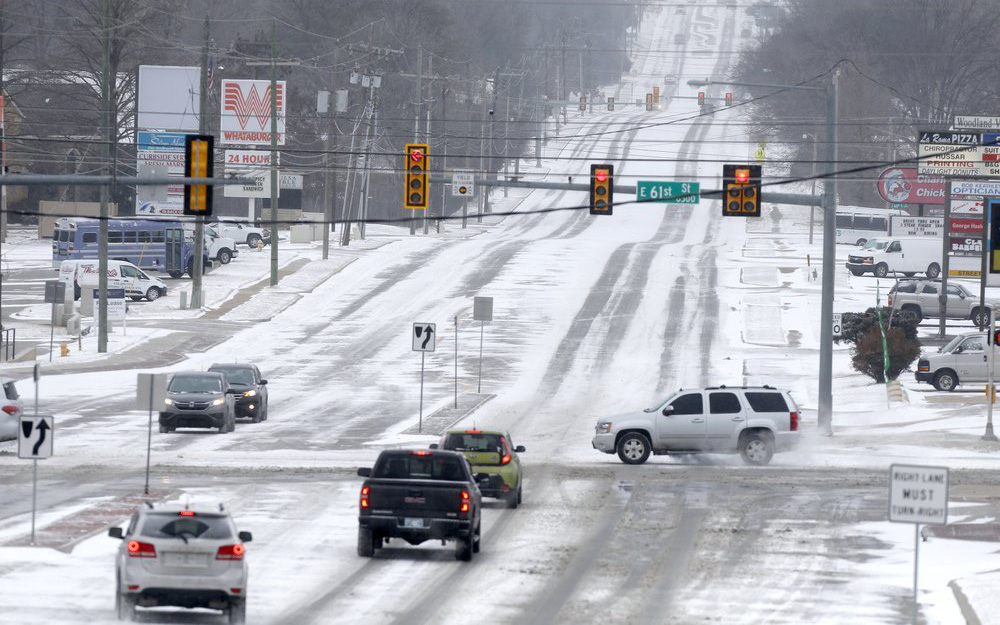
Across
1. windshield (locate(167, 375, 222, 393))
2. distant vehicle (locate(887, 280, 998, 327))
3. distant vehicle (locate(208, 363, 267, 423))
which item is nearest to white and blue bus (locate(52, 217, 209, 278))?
distant vehicle (locate(208, 363, 267, 423))

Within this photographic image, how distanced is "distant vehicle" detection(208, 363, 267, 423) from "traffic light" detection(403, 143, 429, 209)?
21.7 feet

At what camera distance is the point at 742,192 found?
3347cm

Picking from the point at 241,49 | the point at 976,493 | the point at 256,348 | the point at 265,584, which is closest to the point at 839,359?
the point at 256,348

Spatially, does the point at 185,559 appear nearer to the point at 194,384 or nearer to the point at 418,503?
the point at 418,503

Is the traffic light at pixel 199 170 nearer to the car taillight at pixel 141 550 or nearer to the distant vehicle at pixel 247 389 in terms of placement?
the car taillight at pixel 141 550

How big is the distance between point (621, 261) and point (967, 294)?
2027 cm

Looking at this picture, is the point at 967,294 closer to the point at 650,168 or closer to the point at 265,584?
the point at 265,584

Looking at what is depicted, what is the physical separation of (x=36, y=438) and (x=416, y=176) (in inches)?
581

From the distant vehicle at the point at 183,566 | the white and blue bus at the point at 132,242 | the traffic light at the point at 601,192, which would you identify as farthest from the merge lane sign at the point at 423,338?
the white and blue bus at the point at 132,242

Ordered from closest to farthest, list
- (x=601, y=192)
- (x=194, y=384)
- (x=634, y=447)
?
(x=634, y=447)
(x=601, y=192)
(x=194, y=384)

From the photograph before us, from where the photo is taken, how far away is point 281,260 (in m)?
72.8

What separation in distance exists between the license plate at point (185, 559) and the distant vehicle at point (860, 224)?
77.2 metres

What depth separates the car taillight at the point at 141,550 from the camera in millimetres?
14672

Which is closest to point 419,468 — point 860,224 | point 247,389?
point 247,389
